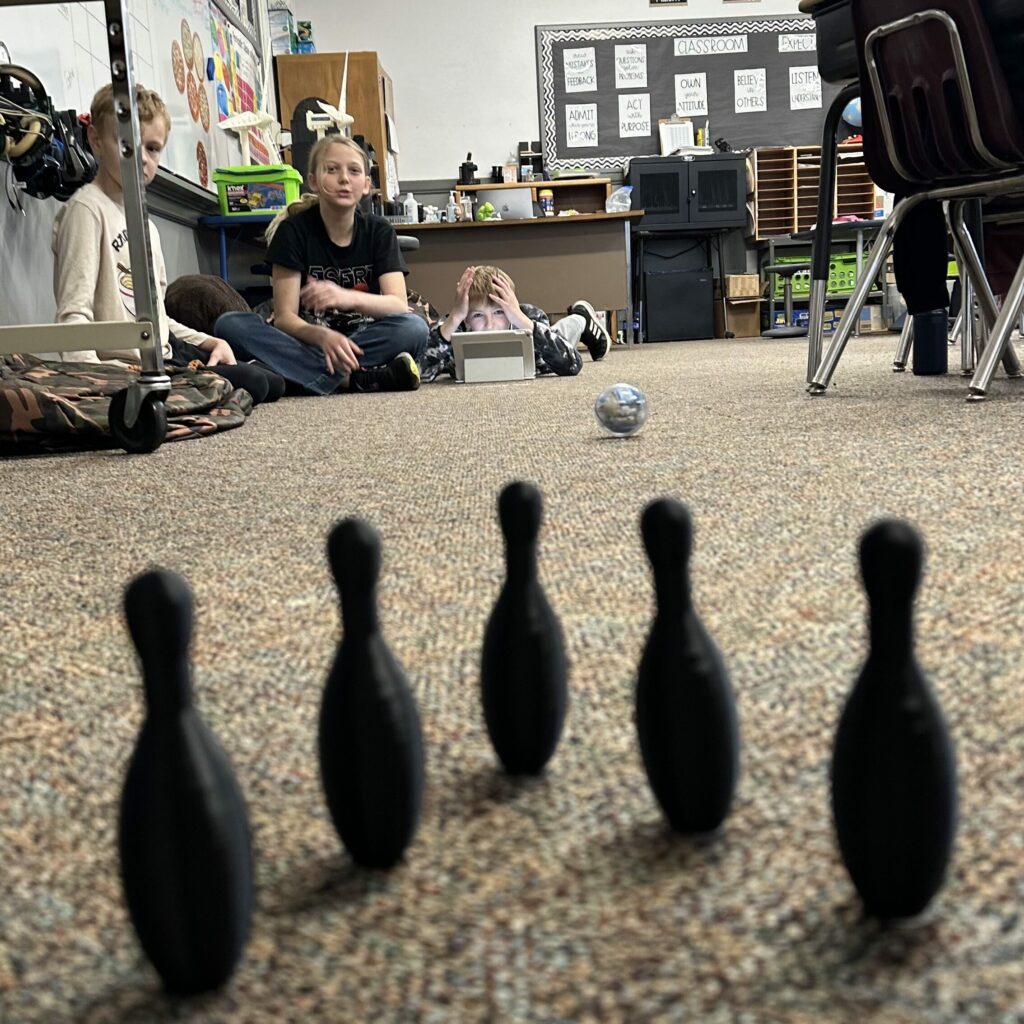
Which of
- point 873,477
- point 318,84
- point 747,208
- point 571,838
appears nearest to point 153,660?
point 571,838

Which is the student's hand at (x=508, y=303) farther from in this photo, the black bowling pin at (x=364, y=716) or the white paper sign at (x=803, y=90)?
the white paper sign at (x=803, y=90)

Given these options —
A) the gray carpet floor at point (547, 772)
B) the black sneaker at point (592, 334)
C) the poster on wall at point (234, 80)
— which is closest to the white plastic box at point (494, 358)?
the black sneaker at point (592, 334)

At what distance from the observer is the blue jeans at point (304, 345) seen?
126 inches

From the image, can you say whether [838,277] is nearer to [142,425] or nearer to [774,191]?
[774,191]

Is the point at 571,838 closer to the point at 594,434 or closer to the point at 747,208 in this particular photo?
the point at 594,434

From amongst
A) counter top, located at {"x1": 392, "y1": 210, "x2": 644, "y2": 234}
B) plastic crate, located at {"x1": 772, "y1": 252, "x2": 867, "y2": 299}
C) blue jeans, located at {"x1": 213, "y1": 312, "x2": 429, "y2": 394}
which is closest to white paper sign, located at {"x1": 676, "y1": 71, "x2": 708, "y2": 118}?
plastic crate, located at {"x1": 772, "y1": 252, "x2": 867, "y2": 299}

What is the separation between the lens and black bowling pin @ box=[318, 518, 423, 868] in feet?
1.10

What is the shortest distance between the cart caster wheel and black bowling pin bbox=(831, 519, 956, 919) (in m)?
1.59

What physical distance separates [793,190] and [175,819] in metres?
8.00

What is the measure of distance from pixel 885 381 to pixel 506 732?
2.32 metres

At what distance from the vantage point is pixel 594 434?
178cm

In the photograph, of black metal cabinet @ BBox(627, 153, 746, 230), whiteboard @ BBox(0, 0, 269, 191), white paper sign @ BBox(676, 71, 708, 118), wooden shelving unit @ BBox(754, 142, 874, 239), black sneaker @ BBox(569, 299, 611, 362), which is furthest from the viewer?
white paper sign @ BBox(676, 71, 708, 118)

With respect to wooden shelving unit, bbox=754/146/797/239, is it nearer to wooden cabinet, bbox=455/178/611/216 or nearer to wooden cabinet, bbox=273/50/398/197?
wooden cabinet, bbox=455/178/611/216

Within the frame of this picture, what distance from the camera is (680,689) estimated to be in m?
0.35
